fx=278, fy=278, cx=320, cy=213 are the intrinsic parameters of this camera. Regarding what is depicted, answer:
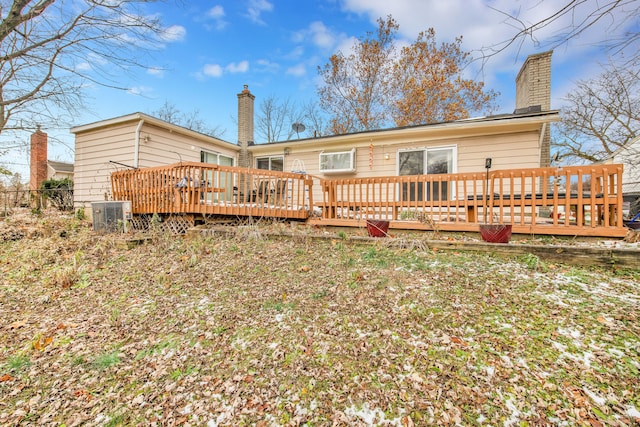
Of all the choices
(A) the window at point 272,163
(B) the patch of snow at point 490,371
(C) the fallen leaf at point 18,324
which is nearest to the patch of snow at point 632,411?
(B) the patch of snow at point 490,371

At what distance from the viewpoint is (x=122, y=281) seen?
Answer: 3.71 meters

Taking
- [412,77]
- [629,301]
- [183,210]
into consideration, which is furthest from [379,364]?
[412,77]

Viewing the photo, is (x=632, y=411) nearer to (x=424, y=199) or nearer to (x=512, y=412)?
(x=512, y=412)

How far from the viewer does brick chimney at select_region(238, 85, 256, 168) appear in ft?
33.5

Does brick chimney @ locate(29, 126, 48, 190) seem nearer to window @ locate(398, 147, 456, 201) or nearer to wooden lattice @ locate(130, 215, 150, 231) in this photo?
wooden lattice @ locate(130, 215, 150, 231)

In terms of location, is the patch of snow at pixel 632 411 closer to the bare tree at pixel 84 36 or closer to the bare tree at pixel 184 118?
the bare tree at pixel 84 36

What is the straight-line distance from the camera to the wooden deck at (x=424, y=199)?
431 centimetres

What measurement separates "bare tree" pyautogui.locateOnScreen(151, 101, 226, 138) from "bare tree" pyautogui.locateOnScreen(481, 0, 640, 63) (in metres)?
22.8

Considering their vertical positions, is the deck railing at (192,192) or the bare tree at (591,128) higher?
the bare tree at (591,128)

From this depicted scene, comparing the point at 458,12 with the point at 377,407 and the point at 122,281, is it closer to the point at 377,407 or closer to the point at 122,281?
the point at 377,407

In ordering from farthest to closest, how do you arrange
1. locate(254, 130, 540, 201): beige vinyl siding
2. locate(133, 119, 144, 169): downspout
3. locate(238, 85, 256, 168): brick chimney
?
locate(238, 85, 256, 168): brick chimney → locate(133, 119, 144, 169): downspout → locate(254, 130, 540, 201): beige vinyl siding

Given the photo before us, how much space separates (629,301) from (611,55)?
2.31m

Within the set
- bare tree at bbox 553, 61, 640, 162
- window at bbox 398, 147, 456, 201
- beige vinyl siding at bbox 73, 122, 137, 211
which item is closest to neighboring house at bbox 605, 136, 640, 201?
bare tree at bbox 553, 61, 640, 162

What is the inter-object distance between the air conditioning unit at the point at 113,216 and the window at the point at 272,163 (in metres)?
4.79
